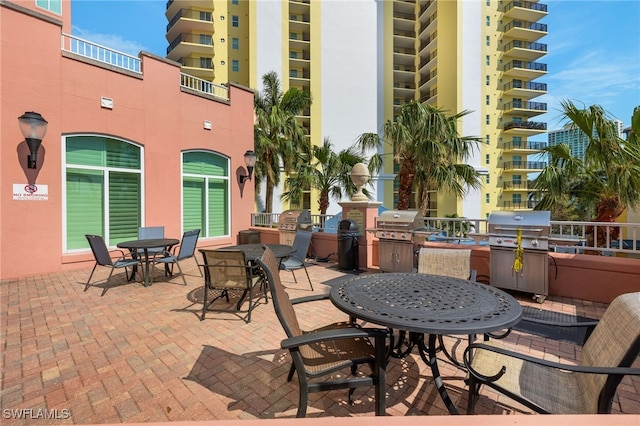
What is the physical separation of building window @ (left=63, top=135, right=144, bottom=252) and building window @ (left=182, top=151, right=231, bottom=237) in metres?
1.40

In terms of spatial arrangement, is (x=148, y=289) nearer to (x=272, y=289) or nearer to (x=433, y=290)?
(x=272, y=289)

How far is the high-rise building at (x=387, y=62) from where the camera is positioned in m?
27.7

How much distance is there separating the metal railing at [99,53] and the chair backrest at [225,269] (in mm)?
6608

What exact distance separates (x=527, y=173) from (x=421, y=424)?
128 feet

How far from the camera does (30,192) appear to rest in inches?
239

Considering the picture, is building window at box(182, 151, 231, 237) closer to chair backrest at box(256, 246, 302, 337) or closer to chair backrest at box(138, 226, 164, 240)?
chair backrest at box(138, 226, 164, 240)

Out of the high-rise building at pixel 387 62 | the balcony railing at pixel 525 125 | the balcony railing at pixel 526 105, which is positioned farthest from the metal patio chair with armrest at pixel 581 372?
the balcony railing at pixel 526 105

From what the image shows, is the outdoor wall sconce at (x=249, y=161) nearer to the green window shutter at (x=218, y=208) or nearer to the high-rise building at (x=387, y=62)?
the green window shutter at (x=218, y=208)

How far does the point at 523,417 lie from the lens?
3.59ft

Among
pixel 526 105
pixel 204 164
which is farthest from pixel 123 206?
pixel 526 105

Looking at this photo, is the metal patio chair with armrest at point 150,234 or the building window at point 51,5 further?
the building window at point 51,5

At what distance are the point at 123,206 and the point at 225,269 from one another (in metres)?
5.48

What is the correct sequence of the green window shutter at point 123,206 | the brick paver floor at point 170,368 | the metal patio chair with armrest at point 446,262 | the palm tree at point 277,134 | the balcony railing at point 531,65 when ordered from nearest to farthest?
the brick paver floor at point 170,368, the metal patio chair with armrest at point 446,262, the green window shutter at point 123,206, the palm tree at point 277,134, the balcony railing at point 531,65

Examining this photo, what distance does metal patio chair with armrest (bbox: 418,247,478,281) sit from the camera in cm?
337
